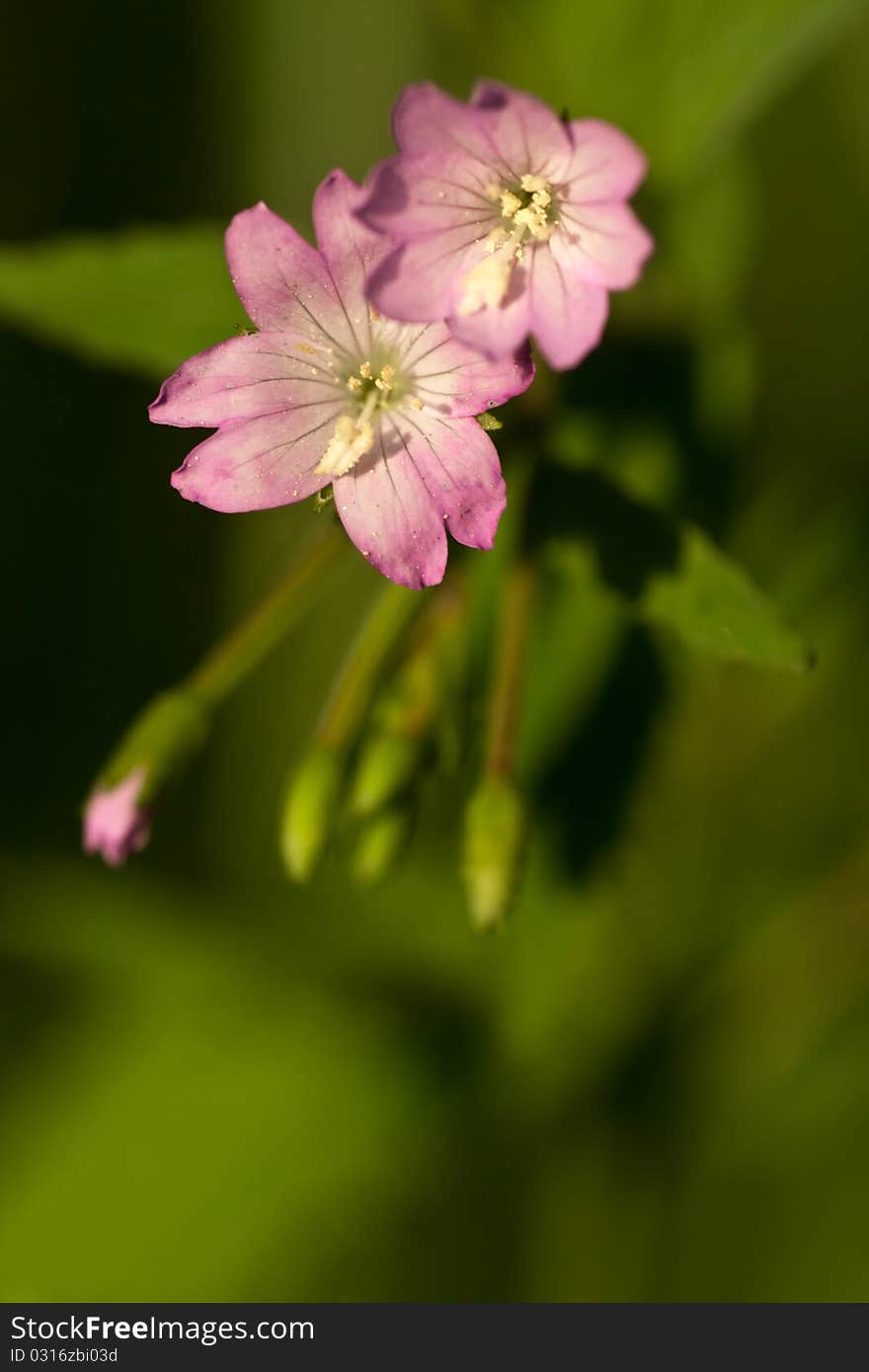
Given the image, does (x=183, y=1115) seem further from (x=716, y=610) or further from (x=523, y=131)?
(x=523, y=131)

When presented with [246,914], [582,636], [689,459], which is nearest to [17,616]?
[246,914]

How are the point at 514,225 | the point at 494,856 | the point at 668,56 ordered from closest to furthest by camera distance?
the point at 514,225 < the point at 494,856 < the point at 668,56

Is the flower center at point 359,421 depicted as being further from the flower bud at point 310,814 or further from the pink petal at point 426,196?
the flower bud at point 310,814

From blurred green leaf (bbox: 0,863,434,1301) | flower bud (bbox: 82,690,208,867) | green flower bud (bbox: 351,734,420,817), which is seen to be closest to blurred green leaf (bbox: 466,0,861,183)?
green flower bud (bbox: 351,734,420,817)

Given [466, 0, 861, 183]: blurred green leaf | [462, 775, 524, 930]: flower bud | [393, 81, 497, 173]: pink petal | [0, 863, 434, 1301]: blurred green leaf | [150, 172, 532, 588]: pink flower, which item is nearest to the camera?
[393, 81, 497, 173]: pink petal

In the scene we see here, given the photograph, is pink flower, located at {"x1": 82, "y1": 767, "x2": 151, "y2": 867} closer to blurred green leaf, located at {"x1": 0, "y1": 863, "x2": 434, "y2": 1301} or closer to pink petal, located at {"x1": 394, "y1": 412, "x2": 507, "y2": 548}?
pink petal, located at {"x1": 394, "y1": 412, "x2": 507, "y2": 548}

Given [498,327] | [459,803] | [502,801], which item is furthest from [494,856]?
[459,803]

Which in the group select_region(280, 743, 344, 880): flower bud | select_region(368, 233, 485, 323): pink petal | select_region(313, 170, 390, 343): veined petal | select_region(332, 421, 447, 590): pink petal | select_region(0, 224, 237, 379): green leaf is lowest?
select_region(280, 743, 344, 880): flower bud
